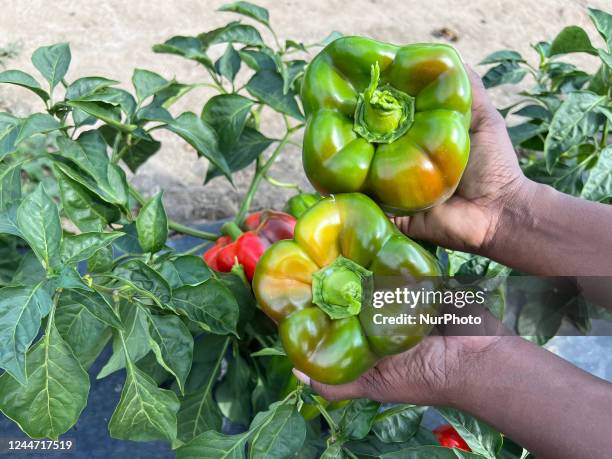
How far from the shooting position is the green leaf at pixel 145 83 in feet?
4.97

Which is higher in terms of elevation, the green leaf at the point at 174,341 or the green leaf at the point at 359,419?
the green leaf at the point at 174,341

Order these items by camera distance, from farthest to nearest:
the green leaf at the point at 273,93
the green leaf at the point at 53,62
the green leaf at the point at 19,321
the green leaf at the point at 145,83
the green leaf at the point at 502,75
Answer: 1. the green leaf at the point at 502,75
2. the green leaf at the point at 273,93
3. the green leaf at the point at 145,83
4. the green leaf at the point at 53,62
5. the green leaf at the point at 19,321

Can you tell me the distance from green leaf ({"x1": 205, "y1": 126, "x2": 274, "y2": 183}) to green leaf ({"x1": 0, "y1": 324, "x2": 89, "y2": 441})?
2.57ft

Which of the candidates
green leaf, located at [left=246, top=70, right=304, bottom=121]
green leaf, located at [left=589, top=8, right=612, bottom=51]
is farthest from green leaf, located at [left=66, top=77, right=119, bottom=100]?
green leaf, located at [left=589, top=8, right=612, bottom=51]

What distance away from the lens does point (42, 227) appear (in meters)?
1.10

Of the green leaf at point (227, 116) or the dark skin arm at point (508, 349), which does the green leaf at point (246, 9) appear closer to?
the green leaf at point (227, 116)

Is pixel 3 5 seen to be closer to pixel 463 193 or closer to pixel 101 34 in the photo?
pixel 101 34

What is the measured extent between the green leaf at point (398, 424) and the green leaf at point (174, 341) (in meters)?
0.40

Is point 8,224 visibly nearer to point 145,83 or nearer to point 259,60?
point 145,83

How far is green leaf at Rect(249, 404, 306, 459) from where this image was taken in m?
1.21

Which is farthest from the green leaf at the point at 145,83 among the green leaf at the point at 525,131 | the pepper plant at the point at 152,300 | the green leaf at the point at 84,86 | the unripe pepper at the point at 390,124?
the green leaf at the point at 525,131

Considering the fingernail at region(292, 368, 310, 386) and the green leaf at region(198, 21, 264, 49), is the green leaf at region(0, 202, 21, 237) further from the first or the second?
the green leaf at region(198, 21, 264, 49)

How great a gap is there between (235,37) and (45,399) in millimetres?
994

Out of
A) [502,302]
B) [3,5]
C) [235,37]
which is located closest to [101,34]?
[3,5]
